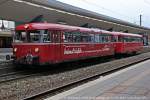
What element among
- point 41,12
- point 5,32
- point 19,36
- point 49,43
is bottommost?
point 49,43

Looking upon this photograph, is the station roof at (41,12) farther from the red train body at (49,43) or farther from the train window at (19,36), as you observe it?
the train window at (19,36)

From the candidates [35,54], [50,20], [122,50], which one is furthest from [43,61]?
[50,20]

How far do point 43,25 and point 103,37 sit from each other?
11.1m

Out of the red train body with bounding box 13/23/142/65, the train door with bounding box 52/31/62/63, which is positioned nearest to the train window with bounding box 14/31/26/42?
the red train body with bounding box 13/23/142/65

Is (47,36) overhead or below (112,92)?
overhead

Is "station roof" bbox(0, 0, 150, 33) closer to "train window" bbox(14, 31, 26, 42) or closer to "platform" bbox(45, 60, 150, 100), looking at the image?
"train window" bbox(14, 31, 26, 42)

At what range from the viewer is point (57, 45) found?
2206cm

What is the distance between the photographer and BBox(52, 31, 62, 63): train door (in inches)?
859

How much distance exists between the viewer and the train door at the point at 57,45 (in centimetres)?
2181

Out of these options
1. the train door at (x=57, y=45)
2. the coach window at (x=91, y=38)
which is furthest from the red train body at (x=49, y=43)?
the coach window at (x=91, y=38)

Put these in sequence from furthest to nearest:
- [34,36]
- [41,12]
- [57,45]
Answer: [41,12] < [57,45] < [34,36]

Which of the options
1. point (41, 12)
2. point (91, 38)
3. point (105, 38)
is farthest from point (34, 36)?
point (41, 12)

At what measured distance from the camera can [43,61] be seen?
824 inches

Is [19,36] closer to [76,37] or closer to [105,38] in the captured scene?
[76,37]
